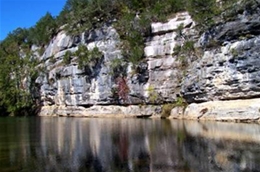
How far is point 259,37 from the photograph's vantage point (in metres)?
45.5

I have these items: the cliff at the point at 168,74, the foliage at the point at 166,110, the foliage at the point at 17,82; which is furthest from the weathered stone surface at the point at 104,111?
the foliage at the point at 17,82

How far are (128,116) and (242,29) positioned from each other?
24.8 metres

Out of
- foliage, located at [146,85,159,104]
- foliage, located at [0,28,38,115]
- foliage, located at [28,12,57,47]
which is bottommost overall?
foliage, located at [146,85,159,104]

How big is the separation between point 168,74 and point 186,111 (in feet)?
29.8

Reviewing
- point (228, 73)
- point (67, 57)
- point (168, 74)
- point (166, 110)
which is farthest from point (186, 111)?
point (67, 57)

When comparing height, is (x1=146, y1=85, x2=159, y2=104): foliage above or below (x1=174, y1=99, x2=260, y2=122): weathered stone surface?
above

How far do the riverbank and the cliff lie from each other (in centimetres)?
13

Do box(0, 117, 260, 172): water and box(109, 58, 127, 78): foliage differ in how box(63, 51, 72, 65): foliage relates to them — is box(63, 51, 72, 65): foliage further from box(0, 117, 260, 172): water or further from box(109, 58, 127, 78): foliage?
box(0, 117, 260, 172): water

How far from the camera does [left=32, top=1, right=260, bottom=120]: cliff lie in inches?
1829

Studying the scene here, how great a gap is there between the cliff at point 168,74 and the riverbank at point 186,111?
129mm

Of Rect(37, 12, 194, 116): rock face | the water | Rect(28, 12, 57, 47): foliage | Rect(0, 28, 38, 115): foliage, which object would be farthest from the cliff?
the water

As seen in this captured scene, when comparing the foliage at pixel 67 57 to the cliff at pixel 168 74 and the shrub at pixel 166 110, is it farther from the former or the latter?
the shrub at pixel 166 110

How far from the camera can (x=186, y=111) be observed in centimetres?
5231

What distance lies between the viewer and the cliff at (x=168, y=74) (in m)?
46.5
